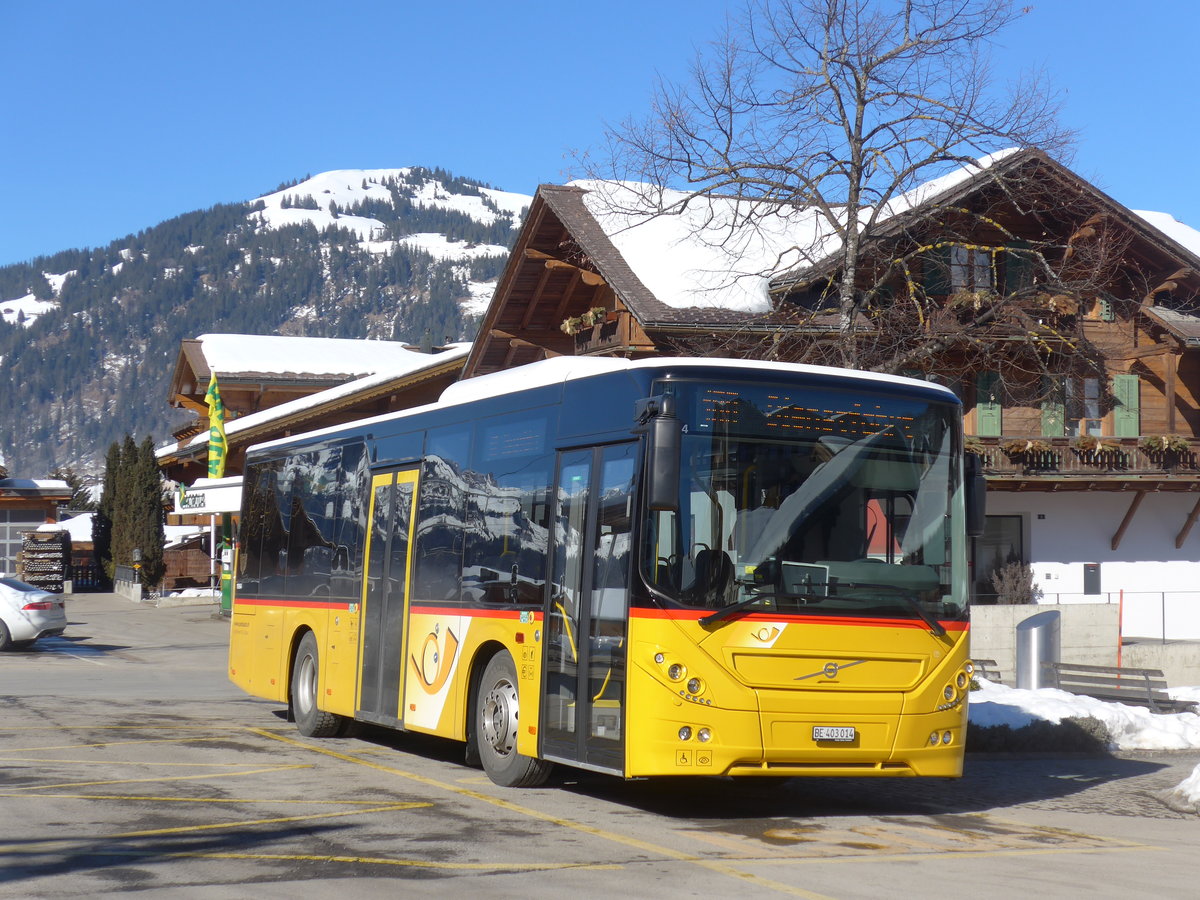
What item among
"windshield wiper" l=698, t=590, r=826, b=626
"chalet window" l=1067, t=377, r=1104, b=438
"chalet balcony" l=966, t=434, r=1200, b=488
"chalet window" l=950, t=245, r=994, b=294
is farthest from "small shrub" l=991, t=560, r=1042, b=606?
"windshield wiper" l=698, t=590, r=826, b=626

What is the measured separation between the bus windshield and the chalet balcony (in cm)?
2427

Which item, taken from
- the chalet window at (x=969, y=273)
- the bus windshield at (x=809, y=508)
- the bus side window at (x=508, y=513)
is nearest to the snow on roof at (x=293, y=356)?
the chalet window at (x=969, y=273)

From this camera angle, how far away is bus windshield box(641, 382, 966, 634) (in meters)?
10.1

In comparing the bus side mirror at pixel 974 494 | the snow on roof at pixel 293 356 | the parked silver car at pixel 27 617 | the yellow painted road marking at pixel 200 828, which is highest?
the snow on roof at pixel 293 356

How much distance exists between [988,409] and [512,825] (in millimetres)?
28121

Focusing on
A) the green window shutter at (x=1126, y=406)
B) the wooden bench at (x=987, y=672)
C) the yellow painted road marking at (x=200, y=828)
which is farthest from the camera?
the green window shutter at (x=1126, y=406)

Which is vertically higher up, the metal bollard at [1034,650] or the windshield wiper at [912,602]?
the windshield wiper at [912,602]

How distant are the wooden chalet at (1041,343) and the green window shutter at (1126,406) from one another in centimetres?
3

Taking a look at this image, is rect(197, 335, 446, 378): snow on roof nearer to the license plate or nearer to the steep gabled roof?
the steep gabled roof

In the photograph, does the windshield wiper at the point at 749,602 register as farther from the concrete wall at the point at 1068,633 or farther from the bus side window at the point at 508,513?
the concrete wall at the point at 1068,633

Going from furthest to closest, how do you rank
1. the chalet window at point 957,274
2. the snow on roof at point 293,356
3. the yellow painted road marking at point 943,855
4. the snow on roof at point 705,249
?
the snow on roof at point 293,356
the chalet window at point 957,274
the snow on roof at point 705,249
the yellow painted road marking at point 943,855

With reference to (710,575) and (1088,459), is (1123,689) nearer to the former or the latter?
(710,575)

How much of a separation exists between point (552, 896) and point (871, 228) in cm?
1430

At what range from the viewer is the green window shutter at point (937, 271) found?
2720 cm
